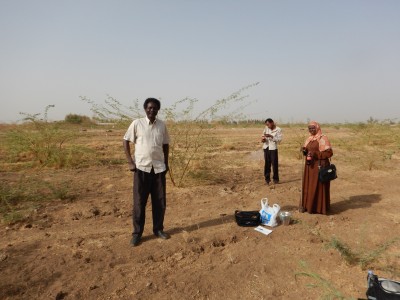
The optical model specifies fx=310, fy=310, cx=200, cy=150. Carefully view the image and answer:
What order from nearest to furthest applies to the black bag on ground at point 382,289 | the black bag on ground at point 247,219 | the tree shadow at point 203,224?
the black bag on ground at point 382,289, the tree shadow at point 203,224, the black bag on ground at point 247,219

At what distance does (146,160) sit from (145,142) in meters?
0.23

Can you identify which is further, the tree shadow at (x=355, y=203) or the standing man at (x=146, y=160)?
the tree shadow at (x=355, y=203)

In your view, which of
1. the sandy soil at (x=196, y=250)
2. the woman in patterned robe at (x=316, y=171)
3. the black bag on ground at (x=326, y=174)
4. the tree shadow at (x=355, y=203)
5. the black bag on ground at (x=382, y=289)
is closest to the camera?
the black bag on ground at (x=382, y=289)

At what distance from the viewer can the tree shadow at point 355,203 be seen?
5702mm

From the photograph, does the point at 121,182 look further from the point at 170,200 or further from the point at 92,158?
the point at 92,158

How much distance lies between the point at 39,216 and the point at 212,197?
127 inches

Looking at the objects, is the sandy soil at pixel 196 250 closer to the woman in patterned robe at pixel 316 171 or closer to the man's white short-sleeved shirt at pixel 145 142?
the woman in patterned robe at pixel 316 171

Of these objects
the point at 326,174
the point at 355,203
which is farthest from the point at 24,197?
the point at 355,203

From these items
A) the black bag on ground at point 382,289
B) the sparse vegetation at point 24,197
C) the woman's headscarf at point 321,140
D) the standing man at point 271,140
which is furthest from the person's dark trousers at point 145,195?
the standing man at point 271,140

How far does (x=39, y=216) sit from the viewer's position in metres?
5.16

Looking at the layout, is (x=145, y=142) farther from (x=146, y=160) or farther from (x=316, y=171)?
(x=316, y=171)

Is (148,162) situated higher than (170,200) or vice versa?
(148,162)

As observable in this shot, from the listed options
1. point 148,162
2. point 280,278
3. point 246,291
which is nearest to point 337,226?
point 280,278

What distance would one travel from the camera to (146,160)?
4.02 meters
